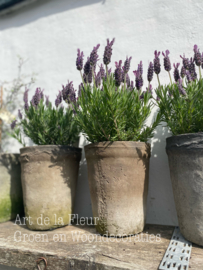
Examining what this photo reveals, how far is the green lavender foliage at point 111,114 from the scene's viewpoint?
1266 mm

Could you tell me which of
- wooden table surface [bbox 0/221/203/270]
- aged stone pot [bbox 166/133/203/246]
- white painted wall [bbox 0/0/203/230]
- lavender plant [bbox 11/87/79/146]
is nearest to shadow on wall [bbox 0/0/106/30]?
white painted wall [bbox 0/0/203/230]

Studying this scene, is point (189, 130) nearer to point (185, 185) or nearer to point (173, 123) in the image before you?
point (173, 123)

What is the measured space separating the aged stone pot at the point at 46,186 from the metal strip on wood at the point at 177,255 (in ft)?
2.50

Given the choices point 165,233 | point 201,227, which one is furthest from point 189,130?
point 165,233

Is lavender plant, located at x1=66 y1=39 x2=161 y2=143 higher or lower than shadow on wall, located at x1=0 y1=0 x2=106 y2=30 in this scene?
lower

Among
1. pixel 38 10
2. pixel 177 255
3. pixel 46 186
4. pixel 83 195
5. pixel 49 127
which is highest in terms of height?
pixel 38 10

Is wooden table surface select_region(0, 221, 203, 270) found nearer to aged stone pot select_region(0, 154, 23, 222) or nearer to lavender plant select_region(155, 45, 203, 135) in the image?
aged stone pot select_region(0, 154, 23, 222)

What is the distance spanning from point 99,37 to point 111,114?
1208mm

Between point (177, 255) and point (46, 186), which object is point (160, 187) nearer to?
point (177, 255)

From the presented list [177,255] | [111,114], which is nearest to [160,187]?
[177,255]

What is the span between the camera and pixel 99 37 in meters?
2.17

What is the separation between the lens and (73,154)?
1646mm

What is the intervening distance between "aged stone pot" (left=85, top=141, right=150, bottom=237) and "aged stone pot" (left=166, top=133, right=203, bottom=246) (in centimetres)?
24

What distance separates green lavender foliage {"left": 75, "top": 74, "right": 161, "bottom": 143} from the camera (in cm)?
127
